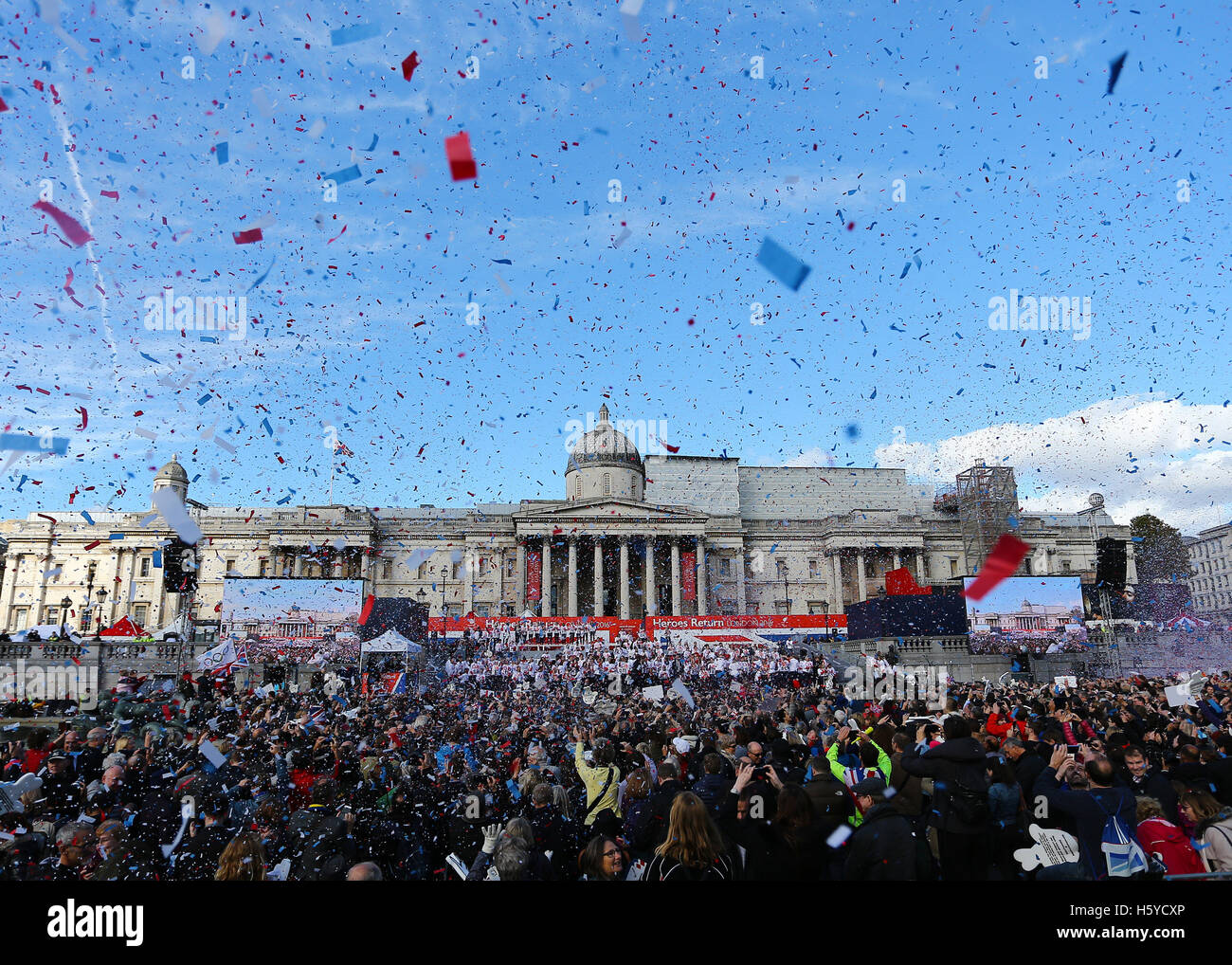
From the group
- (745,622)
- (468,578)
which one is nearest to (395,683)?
(745,622)

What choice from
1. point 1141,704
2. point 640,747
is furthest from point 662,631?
point 640,747

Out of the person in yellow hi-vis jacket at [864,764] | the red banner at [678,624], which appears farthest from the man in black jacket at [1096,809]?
the red banner at [678,624]

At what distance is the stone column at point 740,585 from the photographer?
68.2 m

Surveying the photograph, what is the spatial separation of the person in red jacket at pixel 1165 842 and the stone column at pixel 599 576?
57.7 m

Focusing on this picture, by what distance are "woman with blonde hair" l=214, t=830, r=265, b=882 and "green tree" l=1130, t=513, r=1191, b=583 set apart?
8253cm

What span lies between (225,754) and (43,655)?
93.9 feet

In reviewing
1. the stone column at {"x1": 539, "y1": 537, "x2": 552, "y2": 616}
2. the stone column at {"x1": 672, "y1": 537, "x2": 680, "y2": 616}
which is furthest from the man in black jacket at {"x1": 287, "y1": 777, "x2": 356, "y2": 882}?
the stone column at {"x1": 672, "y1": 537, "x2": 680, "y2": 616}

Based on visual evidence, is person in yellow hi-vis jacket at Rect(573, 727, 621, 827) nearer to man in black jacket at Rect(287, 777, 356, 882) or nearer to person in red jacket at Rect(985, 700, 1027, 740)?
man in black jacket at Rect(287, 777, 356, 882)

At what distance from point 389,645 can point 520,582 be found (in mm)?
34799

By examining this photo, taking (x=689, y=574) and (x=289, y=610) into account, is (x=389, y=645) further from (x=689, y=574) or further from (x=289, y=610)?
(x=689, y=574)

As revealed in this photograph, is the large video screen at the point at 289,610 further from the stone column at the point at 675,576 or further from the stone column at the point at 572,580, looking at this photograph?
the stone column at the point at 675,576

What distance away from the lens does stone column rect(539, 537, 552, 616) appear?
6291cm
